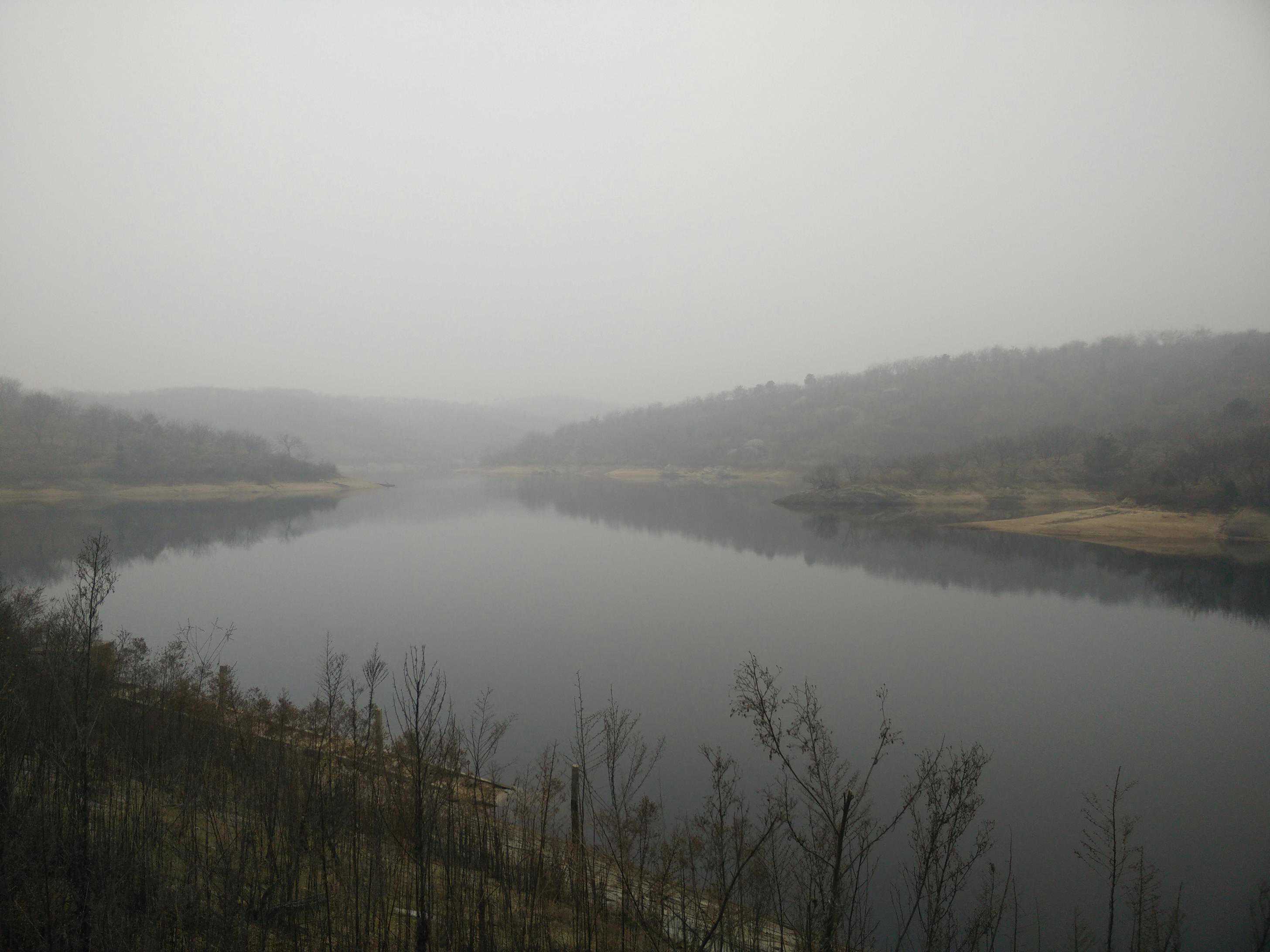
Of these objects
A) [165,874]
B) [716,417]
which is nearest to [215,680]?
[165,874]

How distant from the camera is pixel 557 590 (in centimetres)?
1803

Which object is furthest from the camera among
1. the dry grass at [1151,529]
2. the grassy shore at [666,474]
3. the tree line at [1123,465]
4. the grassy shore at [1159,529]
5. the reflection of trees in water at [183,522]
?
the grassy shore at [666,474]

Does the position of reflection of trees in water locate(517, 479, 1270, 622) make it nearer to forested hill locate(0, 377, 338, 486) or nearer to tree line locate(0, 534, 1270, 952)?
tree line locate(0, 534, 1270, 952)

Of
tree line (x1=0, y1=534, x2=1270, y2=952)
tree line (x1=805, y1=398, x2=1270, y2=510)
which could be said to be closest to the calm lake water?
tree line (x1=0, y1=534, x2=1270, y2=952)

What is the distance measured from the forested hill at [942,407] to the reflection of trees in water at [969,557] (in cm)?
1782

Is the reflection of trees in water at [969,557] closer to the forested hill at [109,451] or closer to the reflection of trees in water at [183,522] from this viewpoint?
the reflection of trees in water at [183,522]

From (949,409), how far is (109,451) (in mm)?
73135

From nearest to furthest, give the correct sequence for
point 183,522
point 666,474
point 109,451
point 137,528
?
point 137,528 → point 183,522 → point 109,451 → point 666,474

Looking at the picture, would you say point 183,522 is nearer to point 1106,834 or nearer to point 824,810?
point 824,810

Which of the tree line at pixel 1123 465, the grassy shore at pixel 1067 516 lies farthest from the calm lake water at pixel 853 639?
the tree line at pixel 1123 465

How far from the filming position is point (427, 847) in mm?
3975

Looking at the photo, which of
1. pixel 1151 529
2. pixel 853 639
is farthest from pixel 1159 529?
pixel 853 639

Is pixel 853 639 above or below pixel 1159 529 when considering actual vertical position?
below

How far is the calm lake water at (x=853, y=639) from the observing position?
7180 mm
